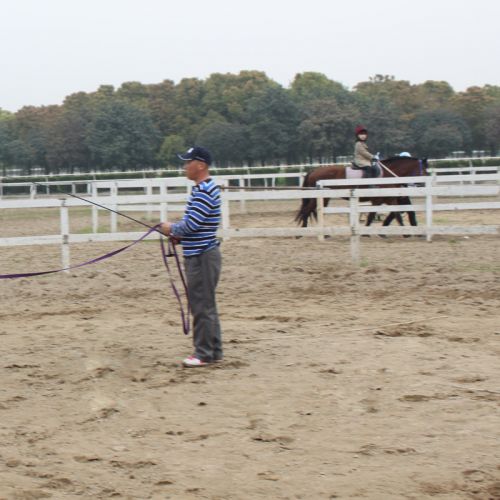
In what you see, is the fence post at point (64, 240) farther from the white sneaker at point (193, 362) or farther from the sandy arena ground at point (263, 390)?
the white sneaker at point (193, 362)

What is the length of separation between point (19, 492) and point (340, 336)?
4279 mm

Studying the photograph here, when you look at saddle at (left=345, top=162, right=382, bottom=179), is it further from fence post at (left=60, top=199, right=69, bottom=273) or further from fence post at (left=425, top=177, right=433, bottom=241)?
fence post at (left=60, top=199, right=69, bottom=273)

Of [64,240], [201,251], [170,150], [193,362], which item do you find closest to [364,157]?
[64,240]

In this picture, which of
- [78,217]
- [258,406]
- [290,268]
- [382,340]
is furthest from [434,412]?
[78,217]

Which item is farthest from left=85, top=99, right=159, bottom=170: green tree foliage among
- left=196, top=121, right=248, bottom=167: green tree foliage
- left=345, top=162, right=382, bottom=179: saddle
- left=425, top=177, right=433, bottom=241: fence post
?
left=425, top=177, right=433, bottom=241: fence post

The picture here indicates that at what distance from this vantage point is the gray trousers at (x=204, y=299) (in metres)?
7.29

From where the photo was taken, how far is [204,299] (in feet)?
24.1

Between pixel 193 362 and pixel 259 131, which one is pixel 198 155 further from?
pixel 259 131

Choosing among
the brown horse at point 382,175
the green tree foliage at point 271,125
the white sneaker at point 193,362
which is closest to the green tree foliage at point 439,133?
the green tree foliage at point 271,125

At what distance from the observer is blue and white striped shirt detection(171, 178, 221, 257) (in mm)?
7246

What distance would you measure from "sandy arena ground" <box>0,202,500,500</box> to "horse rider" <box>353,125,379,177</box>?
246 inches

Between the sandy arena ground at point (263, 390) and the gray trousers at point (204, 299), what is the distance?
0.83 ft

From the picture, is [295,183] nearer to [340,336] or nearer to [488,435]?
[340,336]

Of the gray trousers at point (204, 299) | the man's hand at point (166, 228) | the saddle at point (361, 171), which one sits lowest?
the gray trousers at point (204, 299)
